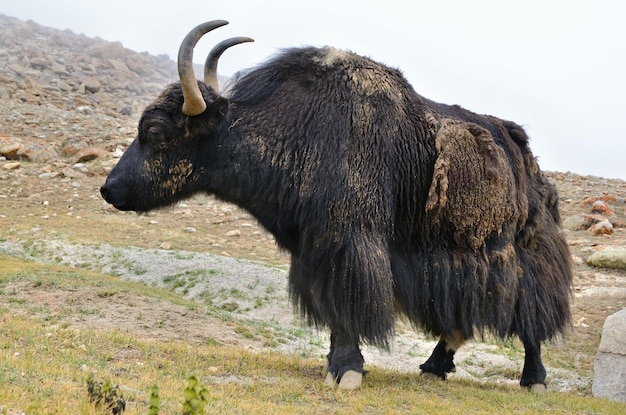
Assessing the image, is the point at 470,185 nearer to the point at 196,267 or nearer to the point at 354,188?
the point at 354,188

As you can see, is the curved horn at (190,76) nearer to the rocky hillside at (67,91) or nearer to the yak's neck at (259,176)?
the yak's neck at (259,176)

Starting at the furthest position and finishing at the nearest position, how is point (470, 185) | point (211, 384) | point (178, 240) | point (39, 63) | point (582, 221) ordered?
1. point (39, 63)
2. point (582, 221)
3. point (178, 240)
4. point (470, 185)
5. point (211, 384)

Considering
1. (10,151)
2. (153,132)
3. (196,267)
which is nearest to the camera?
(153,132)

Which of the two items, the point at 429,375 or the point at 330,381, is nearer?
the point at 330,381

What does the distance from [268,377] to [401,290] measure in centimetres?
148

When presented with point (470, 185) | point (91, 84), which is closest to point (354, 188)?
point (470, 185)

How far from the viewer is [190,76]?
6.35 m

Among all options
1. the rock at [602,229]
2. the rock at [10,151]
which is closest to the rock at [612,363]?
the rock at [602,229]

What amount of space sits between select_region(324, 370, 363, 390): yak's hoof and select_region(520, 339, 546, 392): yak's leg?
228 cm

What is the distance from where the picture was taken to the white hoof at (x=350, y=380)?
6.03 m

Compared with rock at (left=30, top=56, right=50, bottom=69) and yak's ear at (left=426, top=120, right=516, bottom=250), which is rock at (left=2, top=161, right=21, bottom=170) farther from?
rock at (left=30, top=56, right=50, bottom=69)

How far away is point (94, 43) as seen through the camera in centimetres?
5769

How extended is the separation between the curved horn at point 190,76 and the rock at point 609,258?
12.4 metres

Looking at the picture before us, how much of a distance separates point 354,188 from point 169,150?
1.88 metres
